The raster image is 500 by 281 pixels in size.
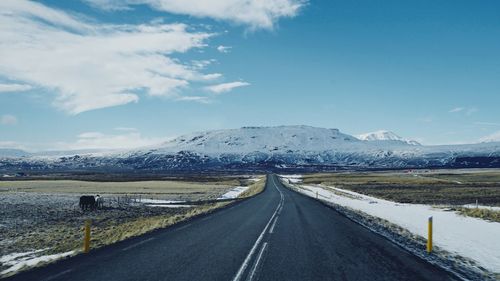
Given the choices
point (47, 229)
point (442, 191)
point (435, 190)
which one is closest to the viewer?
point (47, 229)

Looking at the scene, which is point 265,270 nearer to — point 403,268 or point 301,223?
point 403,268

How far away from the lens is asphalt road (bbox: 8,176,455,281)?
37.4ft

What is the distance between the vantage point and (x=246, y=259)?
13.5m

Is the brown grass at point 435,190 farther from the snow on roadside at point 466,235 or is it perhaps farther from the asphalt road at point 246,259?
the asphalt road at point 246,259

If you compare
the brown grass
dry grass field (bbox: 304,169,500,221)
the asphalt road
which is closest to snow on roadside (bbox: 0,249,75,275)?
the asphalt road

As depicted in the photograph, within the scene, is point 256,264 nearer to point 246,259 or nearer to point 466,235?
point 246,259

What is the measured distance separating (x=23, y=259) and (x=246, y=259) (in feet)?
30.9

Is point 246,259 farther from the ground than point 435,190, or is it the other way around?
point 246,259

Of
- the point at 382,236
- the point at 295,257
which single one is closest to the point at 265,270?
the point at 295,257

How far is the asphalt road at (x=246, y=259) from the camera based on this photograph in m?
11.4

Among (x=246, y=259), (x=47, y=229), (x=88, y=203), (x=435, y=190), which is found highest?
(x=246, y=259)

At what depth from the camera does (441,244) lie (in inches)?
747

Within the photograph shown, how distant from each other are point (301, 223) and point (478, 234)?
9.23m

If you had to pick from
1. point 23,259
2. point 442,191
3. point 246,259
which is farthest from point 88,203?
point 442,191
